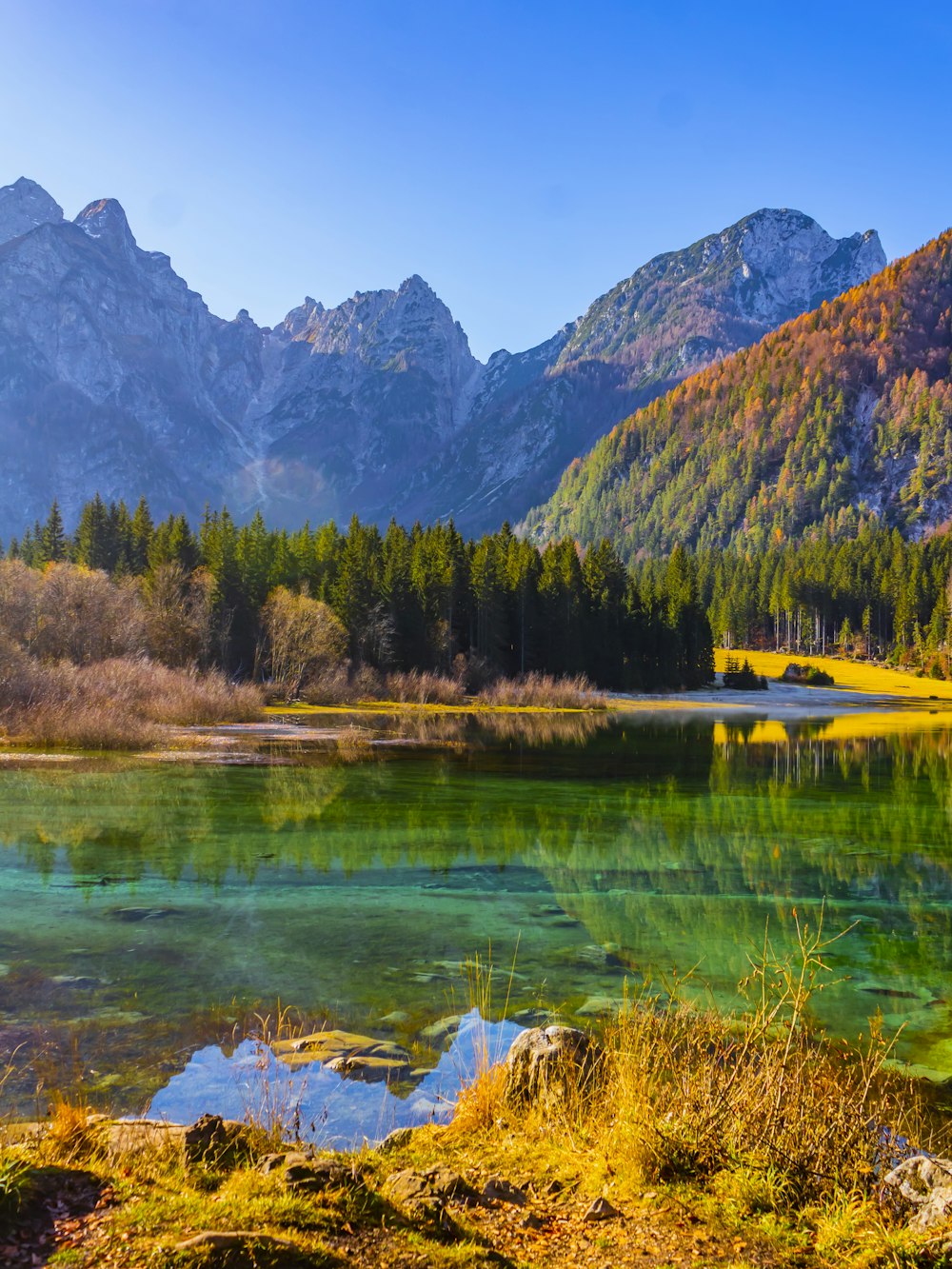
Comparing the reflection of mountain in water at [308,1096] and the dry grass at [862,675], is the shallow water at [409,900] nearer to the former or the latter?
the reflection of mountain in water at [308,1096]

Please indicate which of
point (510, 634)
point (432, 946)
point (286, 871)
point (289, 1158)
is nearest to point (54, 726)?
point (286, 871)

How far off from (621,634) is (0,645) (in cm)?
6422

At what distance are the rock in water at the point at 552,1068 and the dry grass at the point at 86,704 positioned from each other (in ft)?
106

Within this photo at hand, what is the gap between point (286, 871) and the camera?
51.7 feet

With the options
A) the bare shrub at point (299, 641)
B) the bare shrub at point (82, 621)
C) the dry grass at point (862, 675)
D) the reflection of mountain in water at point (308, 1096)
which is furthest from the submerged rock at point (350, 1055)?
the dry grass at point (862, 675)

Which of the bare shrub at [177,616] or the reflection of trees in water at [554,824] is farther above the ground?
the bare shrub at [177,616]

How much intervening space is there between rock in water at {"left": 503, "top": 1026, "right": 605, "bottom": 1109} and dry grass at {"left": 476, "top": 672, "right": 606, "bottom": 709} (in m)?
60.8

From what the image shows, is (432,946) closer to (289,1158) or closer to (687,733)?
(289,1158)

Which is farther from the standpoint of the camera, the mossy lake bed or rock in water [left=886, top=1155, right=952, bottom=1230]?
the mossy lake bed

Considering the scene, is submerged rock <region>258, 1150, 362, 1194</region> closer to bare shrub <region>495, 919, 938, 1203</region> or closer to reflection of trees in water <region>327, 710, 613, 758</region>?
bare shrub <region>495, 919, 938, 1203</region>

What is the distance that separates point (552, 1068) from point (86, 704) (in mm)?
35173

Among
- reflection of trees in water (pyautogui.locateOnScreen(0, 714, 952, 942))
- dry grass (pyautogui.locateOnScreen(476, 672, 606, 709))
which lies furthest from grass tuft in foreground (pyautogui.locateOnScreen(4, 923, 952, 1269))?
dry grass (pyautogui.locateOnScreen(476, 672, 606, 709))

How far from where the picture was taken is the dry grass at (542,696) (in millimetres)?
68375

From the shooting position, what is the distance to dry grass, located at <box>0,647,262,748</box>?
115 feet
